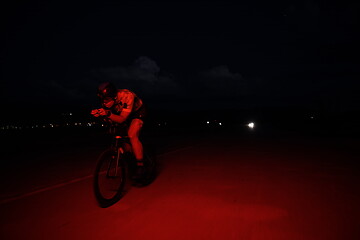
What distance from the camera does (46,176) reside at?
7762mm

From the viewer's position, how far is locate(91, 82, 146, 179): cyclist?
5.04 meters

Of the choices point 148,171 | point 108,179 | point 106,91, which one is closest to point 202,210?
point 108,179

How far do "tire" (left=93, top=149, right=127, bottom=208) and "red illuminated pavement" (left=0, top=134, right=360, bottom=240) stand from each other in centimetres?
15

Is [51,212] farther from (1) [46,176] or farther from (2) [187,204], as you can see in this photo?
(1) [46,176]

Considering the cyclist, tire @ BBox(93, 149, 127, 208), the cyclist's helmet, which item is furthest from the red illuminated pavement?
the cyclist's helmet

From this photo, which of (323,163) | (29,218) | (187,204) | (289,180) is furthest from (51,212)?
(323,163)

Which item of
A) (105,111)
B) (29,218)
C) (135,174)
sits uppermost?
(105,111)

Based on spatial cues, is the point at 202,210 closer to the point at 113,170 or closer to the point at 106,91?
the point at 113,170

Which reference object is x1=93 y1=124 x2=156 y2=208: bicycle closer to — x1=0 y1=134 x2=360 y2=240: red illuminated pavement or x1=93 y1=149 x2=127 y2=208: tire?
x1=93 y1=149 x2=127 y2=208: tire

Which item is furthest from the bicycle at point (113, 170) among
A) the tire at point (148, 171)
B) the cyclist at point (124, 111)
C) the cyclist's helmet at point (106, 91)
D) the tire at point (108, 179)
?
the cyclist's helmet at point (106, 91)

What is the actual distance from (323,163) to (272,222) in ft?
20.9

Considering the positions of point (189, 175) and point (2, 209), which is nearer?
point (2, 209)

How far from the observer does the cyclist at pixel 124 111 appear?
504 cm

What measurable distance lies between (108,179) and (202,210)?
1669 millimetres
